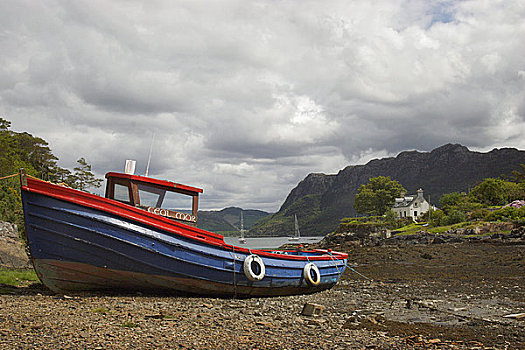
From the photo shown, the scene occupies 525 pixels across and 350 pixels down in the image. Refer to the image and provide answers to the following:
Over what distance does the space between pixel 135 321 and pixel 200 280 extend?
373 centimetres

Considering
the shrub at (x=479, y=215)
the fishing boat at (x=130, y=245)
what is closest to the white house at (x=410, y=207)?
the shrub at (x=479, y=215)

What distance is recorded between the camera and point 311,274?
14812 mm

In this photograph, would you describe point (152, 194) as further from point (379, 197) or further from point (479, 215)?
point (379, 197)

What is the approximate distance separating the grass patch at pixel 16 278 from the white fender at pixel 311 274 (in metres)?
9.00

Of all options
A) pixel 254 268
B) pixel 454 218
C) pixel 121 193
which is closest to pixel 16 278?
pixel 121 193

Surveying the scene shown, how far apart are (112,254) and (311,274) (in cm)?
687

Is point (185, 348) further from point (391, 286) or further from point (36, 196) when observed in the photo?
point (391, 286)

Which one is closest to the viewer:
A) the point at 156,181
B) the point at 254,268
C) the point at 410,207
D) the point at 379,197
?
the point at 156,181

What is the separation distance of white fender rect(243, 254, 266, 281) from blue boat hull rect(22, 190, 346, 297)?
10.6 inches

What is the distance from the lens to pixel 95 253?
35.9 ft

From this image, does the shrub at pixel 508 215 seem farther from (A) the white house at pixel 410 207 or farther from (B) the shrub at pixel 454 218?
(A) the white house at pixel 410 207

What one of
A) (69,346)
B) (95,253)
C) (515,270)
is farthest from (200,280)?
(515,270)

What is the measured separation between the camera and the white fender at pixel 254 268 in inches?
498

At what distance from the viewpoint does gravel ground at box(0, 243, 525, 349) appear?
735cm
